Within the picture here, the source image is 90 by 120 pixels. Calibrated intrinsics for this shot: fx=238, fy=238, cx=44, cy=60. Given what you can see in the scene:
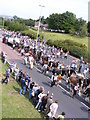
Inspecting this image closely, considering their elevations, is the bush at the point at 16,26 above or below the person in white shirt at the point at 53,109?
above

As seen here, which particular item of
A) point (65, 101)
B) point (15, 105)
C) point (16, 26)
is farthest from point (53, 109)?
point (16, 26)

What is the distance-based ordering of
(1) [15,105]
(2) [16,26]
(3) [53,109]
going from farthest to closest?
(2) [16,26], (1) [15,105], (3) [53,109]

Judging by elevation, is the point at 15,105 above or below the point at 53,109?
below

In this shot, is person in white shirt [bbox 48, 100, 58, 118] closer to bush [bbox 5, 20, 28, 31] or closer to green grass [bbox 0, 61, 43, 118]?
green grass [bbox 0, 61, 43, 118]

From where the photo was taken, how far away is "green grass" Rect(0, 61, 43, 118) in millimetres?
14898

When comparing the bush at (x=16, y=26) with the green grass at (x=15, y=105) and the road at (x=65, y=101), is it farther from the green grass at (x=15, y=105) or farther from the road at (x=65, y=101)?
the green grass at (x=15, y=105)

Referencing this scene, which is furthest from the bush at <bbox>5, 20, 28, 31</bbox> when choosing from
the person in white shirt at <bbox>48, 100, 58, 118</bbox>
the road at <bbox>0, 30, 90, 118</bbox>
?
the person in white shirt at <bbox>48, 100, 58, 118</bbox>

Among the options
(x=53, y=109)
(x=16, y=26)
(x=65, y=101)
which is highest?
(x=16, y=26)

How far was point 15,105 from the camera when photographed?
1628cm

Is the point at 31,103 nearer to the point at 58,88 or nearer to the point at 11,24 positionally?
the point at 58,88

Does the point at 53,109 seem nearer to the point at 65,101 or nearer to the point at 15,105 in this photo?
the point at 15,105

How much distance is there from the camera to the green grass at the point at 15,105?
14.9 metres

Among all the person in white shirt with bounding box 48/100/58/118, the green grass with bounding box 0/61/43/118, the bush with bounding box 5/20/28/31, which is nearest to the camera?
the person in white shirt with bounding box 48/100/58/118

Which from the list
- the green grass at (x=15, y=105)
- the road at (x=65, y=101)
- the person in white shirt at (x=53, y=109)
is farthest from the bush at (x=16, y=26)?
the person in white shirt at (x=53, y=109)
